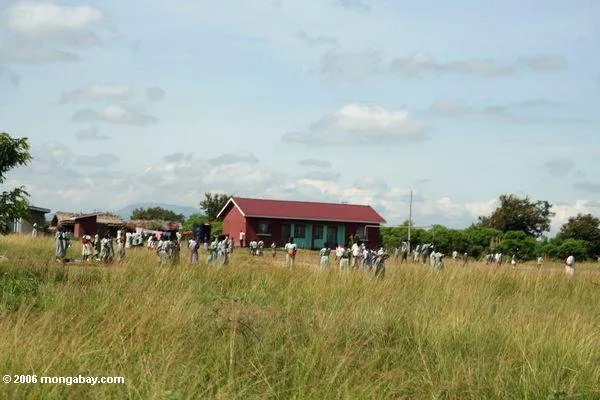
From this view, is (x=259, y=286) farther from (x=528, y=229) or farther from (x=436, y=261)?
(x=528, y=229)

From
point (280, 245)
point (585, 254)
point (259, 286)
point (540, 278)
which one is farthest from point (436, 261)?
point (280, 245)

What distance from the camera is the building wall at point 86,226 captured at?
48.3 metres

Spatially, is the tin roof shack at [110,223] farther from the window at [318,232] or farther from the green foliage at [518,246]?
the green foliage at [518,246]

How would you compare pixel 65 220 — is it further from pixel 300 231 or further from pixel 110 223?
pixel 300 231

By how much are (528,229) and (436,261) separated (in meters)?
44.5

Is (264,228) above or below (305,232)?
above

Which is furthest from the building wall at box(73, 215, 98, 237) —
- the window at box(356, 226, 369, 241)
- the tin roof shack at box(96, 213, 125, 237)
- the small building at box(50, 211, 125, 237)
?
the window at box(356, 226, 369, 241)

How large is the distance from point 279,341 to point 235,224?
4253cm

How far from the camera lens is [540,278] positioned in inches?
579

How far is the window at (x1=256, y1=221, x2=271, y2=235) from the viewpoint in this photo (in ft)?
158

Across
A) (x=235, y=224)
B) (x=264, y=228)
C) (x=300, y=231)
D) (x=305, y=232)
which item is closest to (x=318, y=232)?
(x=305, y=232)

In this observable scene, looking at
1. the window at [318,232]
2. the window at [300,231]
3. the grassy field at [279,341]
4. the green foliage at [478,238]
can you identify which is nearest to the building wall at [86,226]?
the window at [300,231]

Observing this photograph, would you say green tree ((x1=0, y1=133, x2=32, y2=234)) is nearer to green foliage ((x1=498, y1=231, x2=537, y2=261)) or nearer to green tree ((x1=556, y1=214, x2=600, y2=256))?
green foliage ((x1=498, y1=231, x2=537, y2=261))

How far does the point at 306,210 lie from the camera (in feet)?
164
